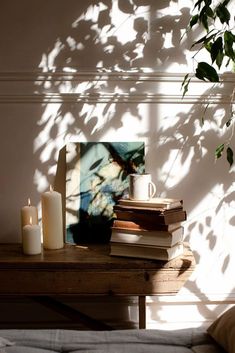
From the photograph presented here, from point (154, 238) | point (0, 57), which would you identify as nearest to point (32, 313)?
point (154, 238)

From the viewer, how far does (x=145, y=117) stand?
8.84 ft

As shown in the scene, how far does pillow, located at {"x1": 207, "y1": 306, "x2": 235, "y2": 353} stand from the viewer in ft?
4.35

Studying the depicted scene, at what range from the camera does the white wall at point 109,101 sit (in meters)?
2.62

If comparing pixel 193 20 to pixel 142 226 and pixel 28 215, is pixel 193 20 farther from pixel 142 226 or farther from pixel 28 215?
pixel 28 215

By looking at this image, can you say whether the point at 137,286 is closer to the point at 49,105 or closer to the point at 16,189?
the point at 16,189

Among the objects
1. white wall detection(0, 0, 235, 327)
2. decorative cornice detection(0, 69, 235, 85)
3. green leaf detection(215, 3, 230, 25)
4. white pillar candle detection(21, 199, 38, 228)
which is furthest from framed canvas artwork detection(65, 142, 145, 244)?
green leaf detection(215, 3, 230, 25)

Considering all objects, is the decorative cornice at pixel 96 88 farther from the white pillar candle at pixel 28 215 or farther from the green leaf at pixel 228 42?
the white pillar candle at pixel 28 215

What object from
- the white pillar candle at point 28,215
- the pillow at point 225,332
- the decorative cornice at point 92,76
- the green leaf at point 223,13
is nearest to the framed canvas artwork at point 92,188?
the white pillar candle at point 28,215

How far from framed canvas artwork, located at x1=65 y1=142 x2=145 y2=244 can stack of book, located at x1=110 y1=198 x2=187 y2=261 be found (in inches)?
9.9

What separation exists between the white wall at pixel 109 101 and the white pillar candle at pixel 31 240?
11.2 inches

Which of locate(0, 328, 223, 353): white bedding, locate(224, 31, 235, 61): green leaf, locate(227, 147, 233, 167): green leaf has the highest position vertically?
locate(224, 31, 235, 61): green leaf

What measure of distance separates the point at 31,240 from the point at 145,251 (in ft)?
1.64

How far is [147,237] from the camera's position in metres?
2.33

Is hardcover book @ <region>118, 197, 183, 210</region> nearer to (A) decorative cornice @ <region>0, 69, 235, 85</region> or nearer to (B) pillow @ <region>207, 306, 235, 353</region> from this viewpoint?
(A) decorative cornice @ <region>0, 69, 235, 85</region>
